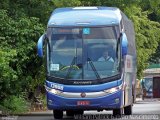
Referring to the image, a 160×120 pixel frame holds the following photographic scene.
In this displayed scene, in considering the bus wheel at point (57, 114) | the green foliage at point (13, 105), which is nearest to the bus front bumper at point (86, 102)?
the bus wheel at point (57, 114)

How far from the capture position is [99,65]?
18469mm

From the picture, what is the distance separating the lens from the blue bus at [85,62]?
717 inches

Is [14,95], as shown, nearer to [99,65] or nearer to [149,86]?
[99,65]

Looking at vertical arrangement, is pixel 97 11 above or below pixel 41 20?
above

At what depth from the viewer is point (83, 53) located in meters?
18.7

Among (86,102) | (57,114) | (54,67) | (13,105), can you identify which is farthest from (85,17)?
(13,105)

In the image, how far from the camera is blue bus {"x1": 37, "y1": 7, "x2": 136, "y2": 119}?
18.2 m

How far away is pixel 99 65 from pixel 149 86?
161ft

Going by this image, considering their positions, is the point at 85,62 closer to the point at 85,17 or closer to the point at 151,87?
the point at 85,17

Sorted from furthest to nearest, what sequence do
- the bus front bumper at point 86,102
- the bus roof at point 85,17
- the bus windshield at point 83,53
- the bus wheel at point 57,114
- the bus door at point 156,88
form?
the bus door at point 156,88 < the bus wheel at point 57,114 < the bus roof at point 85,17 < the bus windshield at point 83,53 < the bus front bumper at point 86,102

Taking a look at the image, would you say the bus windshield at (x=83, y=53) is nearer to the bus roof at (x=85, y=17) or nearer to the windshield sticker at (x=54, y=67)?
the windshield sticker at (x=54, y=67)

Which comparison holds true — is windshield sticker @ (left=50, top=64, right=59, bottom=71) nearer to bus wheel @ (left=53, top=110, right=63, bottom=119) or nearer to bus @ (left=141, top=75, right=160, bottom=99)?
bus wheel @ (left=53, top=110, right=63, bottom=119)

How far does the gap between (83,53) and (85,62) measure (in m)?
0.35

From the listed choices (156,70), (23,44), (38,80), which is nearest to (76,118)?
(23,44)
